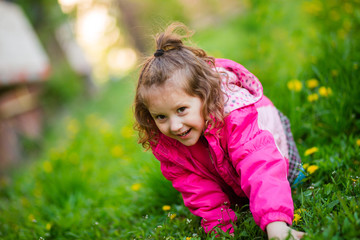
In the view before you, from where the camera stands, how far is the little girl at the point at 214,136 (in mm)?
1406

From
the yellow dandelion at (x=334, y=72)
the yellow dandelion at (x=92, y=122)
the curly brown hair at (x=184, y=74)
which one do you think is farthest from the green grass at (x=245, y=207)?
the yellow dandelion at (x=92, y=122)

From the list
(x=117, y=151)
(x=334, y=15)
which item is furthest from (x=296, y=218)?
(x=334, y=15)

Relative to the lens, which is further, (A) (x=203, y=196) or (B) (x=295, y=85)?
(B) (x=295, y=85)

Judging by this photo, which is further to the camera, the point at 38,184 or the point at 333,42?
the point at 38,184

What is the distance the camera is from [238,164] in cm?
Answer: 152

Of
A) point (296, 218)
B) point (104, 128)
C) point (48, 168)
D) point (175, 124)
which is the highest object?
point (175, 124)

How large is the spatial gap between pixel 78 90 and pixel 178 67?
6566mm

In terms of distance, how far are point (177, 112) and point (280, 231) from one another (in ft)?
2.32

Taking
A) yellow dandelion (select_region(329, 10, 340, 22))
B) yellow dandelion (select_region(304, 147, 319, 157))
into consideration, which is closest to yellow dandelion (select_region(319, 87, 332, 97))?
yellow dandelion (select_region(304, 147, 319, 157))

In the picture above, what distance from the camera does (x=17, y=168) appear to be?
15.2 ft

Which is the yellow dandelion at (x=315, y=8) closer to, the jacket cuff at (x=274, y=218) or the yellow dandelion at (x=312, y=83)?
the yellow dandelion at (x=312, y=83)

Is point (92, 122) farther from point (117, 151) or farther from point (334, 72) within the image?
point (334, 72)

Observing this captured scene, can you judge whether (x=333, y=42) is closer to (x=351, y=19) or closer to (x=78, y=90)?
(x=351, y=19)

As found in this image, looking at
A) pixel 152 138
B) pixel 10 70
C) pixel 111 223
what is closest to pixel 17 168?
pixel 10 70
